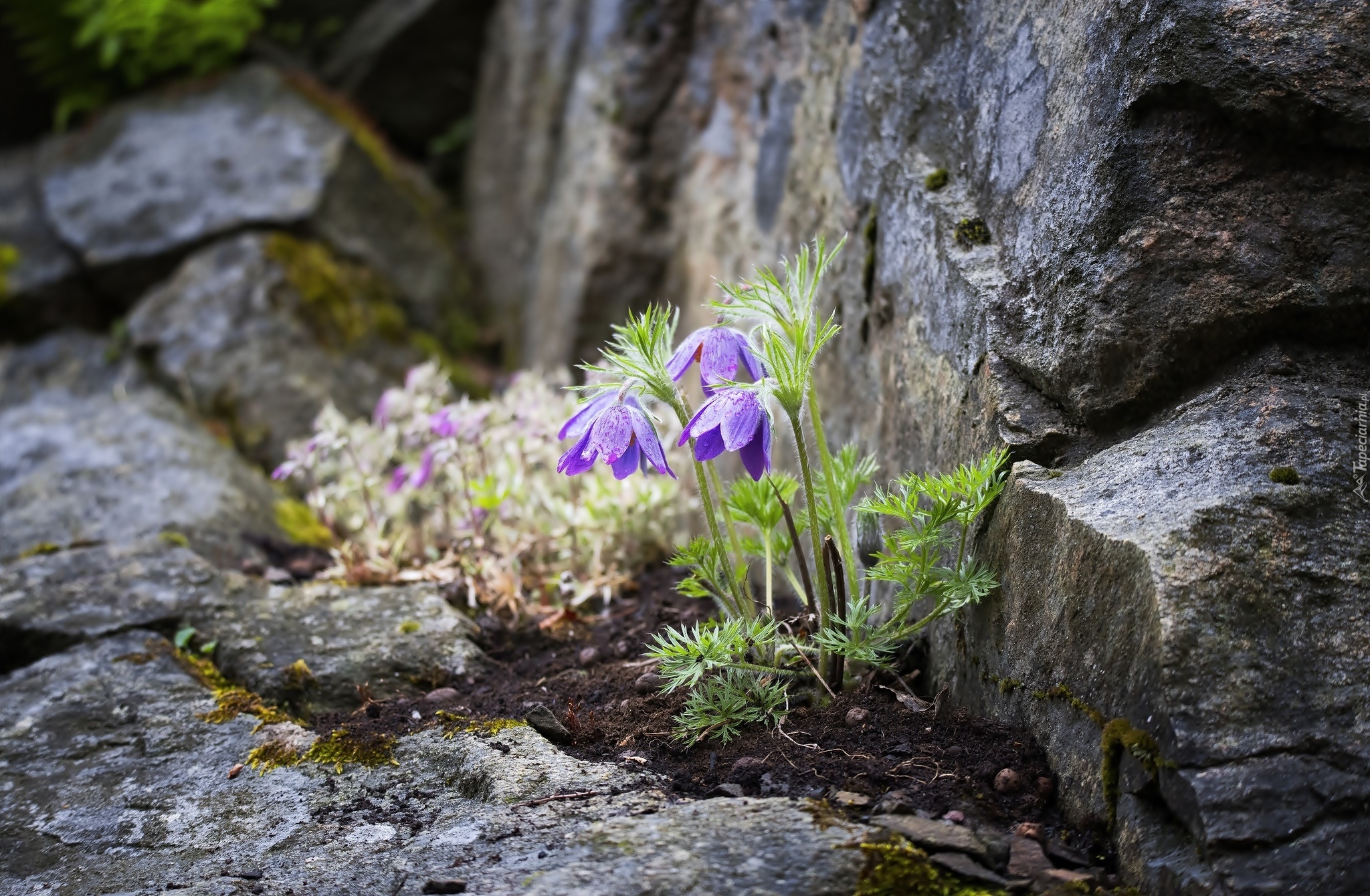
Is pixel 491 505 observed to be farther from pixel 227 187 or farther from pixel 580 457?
pixel 227 187

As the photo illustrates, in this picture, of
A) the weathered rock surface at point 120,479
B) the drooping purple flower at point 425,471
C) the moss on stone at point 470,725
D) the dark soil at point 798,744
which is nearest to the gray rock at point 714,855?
the dark soil at point 798,744

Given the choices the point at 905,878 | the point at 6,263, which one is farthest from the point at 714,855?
the point at 6,263

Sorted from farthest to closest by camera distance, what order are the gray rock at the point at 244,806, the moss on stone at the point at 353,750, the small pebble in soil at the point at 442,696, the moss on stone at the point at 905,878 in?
the small pebble in soil at the point at 442,696 < the moss on stone at the point at 353,750 < the gray rock at the point at 244,806 < the moss on stone at the point at 905,878

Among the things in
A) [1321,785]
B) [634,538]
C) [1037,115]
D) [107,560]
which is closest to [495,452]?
[634,538]

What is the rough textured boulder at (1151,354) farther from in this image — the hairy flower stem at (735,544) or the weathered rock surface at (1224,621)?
the hairy flower stem at (735,544)

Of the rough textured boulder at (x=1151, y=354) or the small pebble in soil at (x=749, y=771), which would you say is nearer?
the rough textured boulder at (x=1151, y=354)

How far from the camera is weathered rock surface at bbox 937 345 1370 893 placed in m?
1.69

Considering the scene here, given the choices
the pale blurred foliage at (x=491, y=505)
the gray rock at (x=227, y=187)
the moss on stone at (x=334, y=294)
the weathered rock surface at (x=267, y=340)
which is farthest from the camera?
the gray rock at (x=227, y=187)

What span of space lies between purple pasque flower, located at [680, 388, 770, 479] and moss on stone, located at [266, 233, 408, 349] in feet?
13.3

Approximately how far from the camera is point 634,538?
3.94 meters

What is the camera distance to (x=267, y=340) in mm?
5613

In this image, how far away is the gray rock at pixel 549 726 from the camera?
2510 millimetres

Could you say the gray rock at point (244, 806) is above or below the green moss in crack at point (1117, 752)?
below

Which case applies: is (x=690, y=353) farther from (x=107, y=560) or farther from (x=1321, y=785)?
(x=107, y=560)
